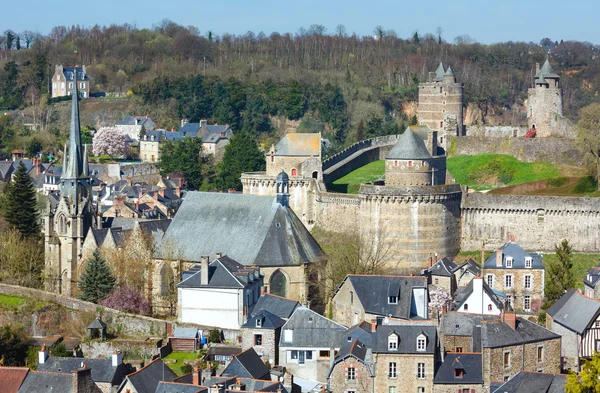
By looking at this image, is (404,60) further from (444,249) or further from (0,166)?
(444,249)

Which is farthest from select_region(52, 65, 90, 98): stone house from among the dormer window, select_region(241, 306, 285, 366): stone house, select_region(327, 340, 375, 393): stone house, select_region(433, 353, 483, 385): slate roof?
select_region(433, 353, 483, 385): slate roof

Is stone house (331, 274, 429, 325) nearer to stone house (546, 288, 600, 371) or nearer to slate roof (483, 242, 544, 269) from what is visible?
slate roof (483, 242, 544, 269)

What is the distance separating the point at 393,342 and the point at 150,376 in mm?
8217

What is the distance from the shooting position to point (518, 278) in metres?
53.5

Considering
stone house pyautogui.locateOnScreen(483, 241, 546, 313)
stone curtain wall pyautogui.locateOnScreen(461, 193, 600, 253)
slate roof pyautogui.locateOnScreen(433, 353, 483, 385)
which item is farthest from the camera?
stone curtain wall pyautogui.locateOnScreen(461, 193, 600, 253)

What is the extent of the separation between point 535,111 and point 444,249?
1859 centimetres

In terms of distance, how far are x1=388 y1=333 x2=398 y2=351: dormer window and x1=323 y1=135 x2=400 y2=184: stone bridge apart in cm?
2288

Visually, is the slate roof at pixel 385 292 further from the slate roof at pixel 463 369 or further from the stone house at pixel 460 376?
the stone house at pixel 460 376

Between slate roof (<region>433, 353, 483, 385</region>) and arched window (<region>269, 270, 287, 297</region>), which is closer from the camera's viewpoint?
slate roof (<region>433, 353, 483, 385</region>)

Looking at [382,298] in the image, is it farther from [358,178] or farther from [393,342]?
[358,178]

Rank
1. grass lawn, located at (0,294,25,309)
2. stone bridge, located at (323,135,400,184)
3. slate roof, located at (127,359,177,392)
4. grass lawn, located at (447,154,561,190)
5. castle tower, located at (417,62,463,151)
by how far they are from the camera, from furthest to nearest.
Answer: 1. castle tower, located at (417,62,463,151)
2. stone bridge, located at (323,135,400,184)
3. grass lawn, located at (447,154,561,190)
4. grass lawn, located at (0,294,25,309)
5. slate roof, located at (127,359,177,392)

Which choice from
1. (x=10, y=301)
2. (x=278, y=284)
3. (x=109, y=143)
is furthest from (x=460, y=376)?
(x=109, y=143)

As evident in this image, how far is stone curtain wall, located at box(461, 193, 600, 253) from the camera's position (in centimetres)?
5775

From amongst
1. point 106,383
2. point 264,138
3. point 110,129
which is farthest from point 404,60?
point 106,383
